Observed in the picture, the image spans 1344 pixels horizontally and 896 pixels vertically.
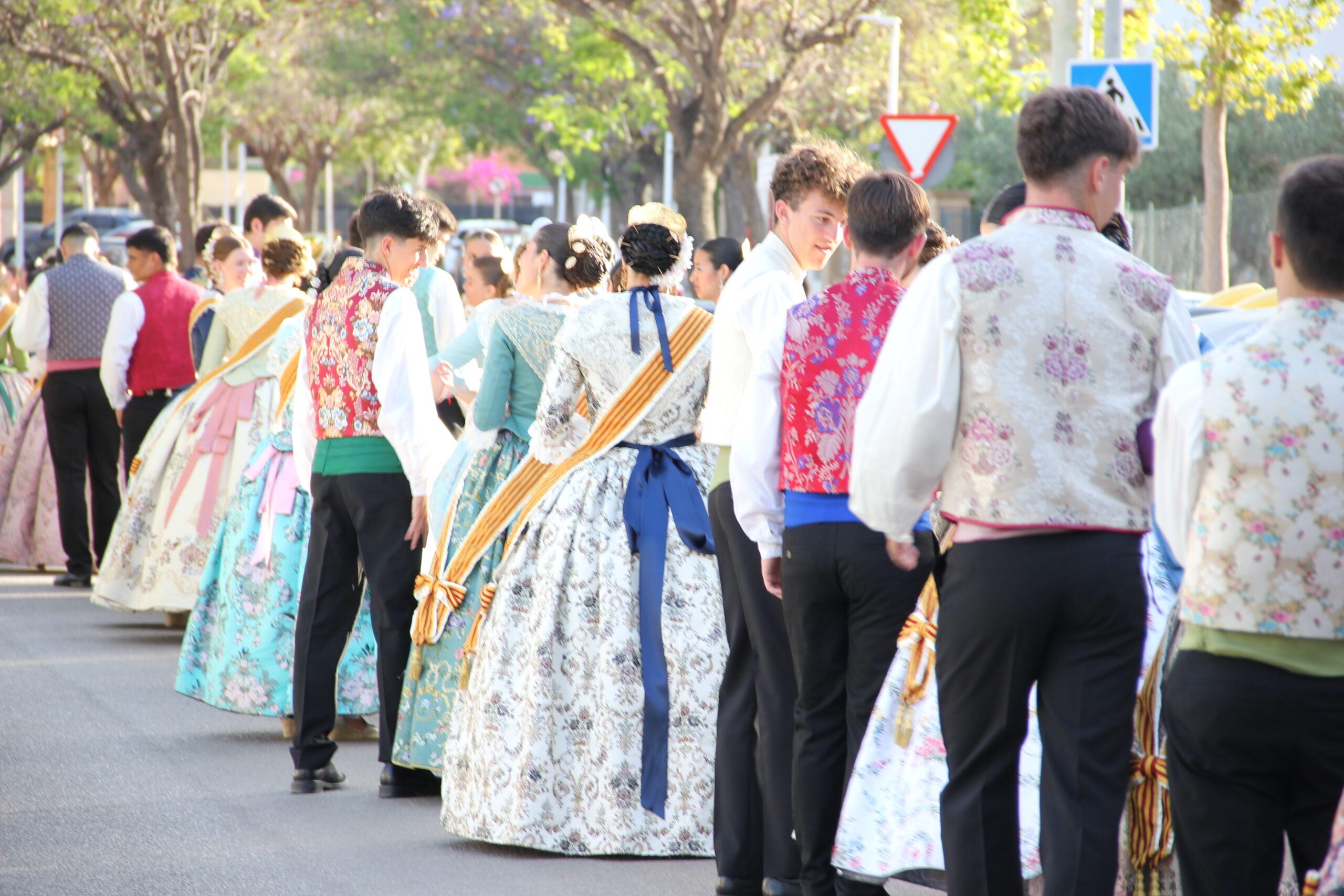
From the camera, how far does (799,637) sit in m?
3.95

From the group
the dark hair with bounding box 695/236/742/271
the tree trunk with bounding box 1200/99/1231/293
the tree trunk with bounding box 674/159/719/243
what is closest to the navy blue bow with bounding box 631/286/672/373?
the dark hair with bounding box 695/236/742/271

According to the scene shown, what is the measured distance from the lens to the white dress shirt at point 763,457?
399 centimetres

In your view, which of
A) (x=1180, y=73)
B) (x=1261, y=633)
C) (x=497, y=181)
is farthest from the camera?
(x=497, y=181)

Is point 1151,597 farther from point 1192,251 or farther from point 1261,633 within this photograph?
point 1192,251

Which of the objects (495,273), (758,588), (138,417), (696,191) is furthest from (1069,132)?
(696,191)

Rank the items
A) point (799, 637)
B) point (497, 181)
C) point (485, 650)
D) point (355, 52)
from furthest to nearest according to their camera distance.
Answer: point (497, 181)
point (355, 52)
point (485, 650)
point (799, 637)

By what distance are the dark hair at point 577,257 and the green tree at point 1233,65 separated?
8.14 metres

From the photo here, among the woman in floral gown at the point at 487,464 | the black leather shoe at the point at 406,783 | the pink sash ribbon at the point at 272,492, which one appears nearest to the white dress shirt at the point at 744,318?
the woman in floral gown at the point at 487,464

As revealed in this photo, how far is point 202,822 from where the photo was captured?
5391 mm

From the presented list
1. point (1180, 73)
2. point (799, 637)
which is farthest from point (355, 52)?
point (799, 637)

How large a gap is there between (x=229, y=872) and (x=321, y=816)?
2.10 ft

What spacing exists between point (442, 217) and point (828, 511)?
256cm

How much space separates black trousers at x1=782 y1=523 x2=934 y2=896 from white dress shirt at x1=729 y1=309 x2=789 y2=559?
0.09 meters

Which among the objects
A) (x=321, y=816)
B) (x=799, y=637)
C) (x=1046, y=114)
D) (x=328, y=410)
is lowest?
(x=321, y=816)
